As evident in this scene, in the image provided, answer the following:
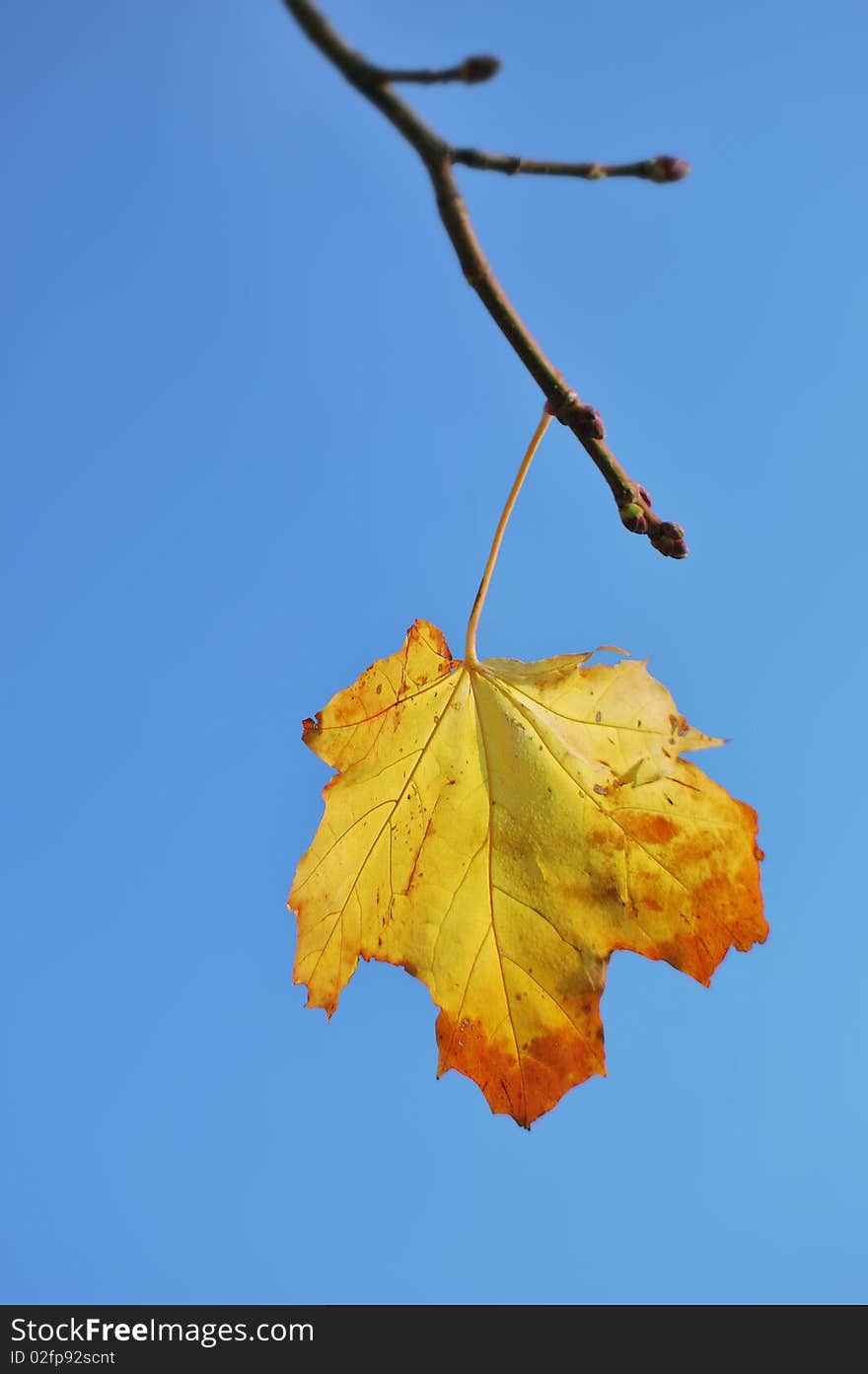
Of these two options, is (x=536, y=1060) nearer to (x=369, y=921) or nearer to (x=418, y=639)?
(x=369, y=921)

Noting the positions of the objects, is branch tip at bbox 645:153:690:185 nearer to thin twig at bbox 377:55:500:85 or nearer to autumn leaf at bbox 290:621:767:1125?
thin twig at bbox 377:55:500:85

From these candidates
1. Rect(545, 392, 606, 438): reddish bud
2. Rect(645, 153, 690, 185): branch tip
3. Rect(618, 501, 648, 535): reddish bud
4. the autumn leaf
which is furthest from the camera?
the autumn leaf

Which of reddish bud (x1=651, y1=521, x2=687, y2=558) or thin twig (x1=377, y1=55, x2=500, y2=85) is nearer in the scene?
thin twig (x1=377, y1=55, x2=500, y2=85)

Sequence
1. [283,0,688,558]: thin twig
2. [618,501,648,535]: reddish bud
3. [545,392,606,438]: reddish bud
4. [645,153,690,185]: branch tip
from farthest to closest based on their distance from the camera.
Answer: [618,501,648,535]: reddish bud → [545,392,606,438]: reddish bud → [645,153,690,185]: branch tip → [283,0,688,558]: thin twig

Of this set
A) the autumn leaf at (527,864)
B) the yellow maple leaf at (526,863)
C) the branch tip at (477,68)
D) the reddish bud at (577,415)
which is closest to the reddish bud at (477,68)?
the branch tip at (477,68)

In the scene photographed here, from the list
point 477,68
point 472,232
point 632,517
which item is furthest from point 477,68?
point 632,517

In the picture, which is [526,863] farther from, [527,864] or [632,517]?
[632,517]

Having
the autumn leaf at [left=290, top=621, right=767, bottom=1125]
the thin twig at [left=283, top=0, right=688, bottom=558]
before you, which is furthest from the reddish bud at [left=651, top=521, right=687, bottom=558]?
the autumn leaf at [left=290, top=621, right=767, bottom=1125]
